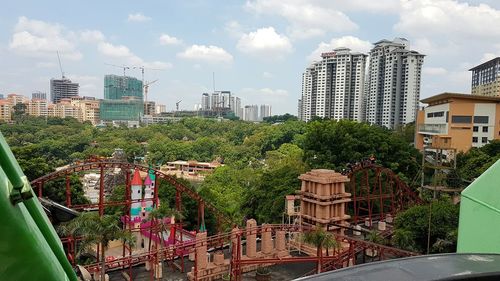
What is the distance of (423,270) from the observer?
2176 mm

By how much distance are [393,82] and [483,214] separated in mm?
76766

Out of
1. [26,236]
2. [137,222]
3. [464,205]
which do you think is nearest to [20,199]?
A: [26,236]

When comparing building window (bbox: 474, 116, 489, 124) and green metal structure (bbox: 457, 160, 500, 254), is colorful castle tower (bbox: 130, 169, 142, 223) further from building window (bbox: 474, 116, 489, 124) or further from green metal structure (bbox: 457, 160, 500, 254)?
building window (bbox: 474, 116, 489, 124)

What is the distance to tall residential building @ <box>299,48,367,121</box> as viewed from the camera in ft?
296

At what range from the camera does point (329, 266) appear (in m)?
19.7

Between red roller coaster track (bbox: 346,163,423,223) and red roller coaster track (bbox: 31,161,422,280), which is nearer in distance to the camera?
red roller coaster track (bbox: 31,161,422,280)

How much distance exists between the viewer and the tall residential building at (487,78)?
74812 mm

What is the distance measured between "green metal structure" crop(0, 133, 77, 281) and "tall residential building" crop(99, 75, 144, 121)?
146526 mm

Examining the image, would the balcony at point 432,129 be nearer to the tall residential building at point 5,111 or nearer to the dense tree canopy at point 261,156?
the dense tree canopy at point 261,156

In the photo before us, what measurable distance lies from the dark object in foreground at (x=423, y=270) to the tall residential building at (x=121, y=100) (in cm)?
14623

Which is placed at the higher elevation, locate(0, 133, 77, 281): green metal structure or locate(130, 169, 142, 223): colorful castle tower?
locate(0, 133, 77, 281): green metal structure

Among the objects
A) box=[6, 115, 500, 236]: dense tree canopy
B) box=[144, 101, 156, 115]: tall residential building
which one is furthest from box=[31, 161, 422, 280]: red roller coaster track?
box=[144, 101, 156, 115]: tall residential building

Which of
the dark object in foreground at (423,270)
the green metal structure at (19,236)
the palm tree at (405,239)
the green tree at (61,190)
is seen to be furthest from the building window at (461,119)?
the green metal structure at (19,236)

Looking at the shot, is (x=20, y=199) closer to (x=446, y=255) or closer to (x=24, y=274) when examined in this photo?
(x=24, y=274)
